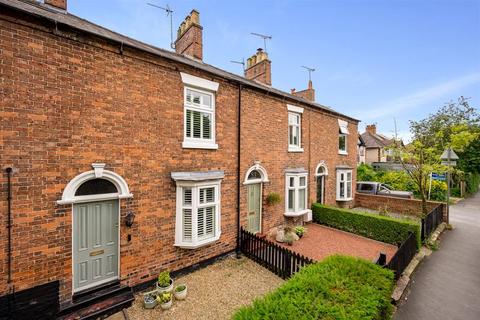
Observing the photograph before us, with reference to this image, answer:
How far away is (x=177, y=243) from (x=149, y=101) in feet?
14.3

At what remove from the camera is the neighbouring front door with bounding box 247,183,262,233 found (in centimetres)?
941

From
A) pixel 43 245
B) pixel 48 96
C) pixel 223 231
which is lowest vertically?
pixel 223 231

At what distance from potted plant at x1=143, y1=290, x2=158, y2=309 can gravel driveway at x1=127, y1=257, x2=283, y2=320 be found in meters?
0.10

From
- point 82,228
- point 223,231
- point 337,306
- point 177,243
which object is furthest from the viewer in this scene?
point 223,231

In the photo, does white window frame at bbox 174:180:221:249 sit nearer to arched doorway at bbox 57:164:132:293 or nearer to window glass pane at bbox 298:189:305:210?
arched doorway at bbox 57:164:132:293

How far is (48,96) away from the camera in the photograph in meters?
4.89

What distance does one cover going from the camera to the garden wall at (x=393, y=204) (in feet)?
45.7

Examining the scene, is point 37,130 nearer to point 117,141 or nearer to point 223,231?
point 117,141

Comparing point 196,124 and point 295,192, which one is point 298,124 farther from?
point 196,124

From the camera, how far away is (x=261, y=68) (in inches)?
518

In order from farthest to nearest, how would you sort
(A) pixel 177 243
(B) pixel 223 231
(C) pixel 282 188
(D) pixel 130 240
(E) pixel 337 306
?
(C) pixel 282 188, (B) pixel 223 231, (A) pixel 177 243, (D) pixel 130 240, (E) pixel 337 306

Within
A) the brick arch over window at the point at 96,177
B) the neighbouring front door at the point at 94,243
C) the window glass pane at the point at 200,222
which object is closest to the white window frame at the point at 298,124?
the window glass pane at the point at 200,222

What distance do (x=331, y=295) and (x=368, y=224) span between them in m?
8.10

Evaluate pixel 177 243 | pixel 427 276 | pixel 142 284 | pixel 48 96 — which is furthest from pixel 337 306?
pixel 48 96
